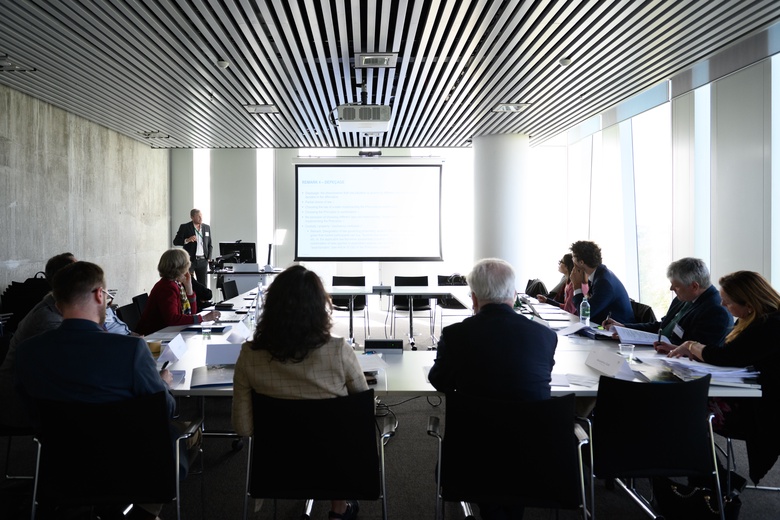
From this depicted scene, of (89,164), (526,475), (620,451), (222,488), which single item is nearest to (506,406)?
(526,475)

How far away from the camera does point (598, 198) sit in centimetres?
970

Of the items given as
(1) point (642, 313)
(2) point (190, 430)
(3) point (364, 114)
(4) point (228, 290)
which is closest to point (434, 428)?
(2) point (190, 430)

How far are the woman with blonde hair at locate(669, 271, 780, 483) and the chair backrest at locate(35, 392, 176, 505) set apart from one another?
2636 mm

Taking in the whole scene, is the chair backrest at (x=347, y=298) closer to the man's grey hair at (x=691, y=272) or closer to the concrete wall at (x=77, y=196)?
the concrete wall at (x=77, y=196)

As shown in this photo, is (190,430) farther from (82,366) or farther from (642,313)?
(642,313)

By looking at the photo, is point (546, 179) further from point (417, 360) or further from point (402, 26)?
point (417, 360)

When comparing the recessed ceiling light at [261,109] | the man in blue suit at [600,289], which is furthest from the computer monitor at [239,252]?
the man in blue suit at [600,289]

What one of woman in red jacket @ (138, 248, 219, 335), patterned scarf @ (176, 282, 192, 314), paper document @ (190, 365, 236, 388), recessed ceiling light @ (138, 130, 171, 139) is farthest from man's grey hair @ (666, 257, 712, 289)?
recessed ceiling light @ (138, 130, 171, 139)

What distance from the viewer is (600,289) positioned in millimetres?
4379

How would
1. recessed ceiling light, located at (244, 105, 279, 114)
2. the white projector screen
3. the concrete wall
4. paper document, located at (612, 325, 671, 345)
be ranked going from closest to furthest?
paper document, located at (612, 325, 671, 345) → the concrete wall → recessed ceiling light, located at (244, 105, 279, 114) → the white projector screen

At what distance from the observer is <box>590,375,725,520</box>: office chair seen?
6.82 feet

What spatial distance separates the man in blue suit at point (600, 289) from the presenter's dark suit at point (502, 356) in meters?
2.49

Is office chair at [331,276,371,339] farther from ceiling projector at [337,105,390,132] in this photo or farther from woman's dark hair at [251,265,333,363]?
woman's dark hair at [251,265,333,363]

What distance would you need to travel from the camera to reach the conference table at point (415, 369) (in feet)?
7.84
